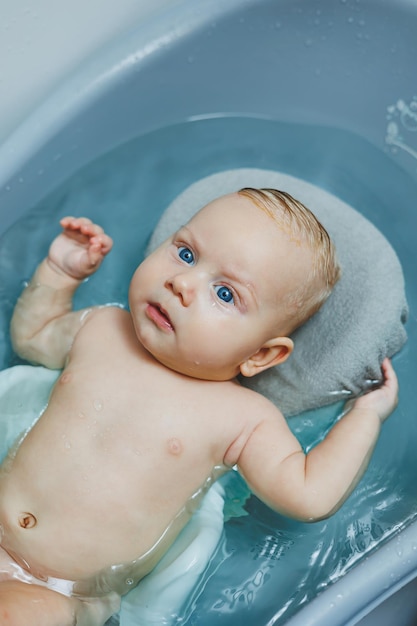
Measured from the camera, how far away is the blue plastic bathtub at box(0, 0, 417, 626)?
1.63 meters

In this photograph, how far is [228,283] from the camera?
4.08ft

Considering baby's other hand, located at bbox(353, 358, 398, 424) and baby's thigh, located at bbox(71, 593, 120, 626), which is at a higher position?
baby's other hand, located at bbox(353, 358, 398, 424)

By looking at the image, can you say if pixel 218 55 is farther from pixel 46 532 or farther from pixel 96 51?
pixel 46 532

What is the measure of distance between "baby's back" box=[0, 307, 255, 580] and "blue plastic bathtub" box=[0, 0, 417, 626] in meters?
0.41

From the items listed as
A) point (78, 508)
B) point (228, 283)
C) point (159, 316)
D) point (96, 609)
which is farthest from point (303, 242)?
point (96, 609)

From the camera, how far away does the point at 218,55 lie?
1.70 m

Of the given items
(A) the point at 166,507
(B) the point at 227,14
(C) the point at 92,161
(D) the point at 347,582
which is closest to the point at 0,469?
(A) the point at 166,507

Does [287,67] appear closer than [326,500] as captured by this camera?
No

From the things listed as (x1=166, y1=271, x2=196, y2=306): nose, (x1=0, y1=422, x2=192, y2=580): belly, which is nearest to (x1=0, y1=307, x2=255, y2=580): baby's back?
(x1=0, y1=422, x2=192, y2=580): belly

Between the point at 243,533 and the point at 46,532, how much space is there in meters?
0.34

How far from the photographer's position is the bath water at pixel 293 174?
1.35 meters

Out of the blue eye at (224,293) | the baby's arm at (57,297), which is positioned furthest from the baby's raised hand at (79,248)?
the blue eye at (224,293)

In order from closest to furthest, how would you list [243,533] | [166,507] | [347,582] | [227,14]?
[347,582], [166,507], [243,533], [227,14]

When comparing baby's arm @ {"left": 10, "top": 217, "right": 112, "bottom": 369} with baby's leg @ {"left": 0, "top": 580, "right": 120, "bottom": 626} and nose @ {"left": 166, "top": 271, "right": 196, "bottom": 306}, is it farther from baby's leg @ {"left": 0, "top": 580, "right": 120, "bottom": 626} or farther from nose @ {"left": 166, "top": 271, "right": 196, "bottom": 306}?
baby's leg @ {"left": 0, "top": 580, "right": 120, "bottom": 626}
